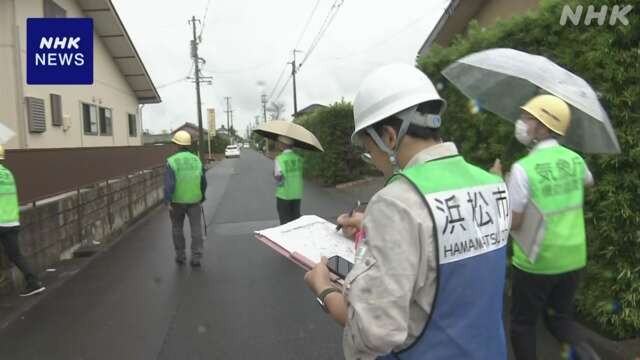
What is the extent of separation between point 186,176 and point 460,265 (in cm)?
536

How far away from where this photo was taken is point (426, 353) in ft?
4.29

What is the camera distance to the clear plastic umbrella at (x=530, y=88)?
2663 mm

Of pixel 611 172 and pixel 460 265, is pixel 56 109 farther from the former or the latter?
pixel 460 265

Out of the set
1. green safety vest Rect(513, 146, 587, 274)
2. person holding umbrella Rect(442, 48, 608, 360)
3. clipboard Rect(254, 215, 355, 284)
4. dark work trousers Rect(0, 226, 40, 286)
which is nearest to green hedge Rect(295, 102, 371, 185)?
dark work trousers Rect(0, 226, 40, 286)

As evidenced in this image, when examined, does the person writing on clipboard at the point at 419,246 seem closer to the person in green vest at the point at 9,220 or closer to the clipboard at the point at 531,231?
the clipboard at the point at 531,231

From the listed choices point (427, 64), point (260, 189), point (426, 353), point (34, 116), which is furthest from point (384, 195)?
point (260, 189)

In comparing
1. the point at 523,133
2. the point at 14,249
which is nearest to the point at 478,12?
the point at 523,133

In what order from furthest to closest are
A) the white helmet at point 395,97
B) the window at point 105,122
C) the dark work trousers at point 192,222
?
the window at point 105,122 < the dark work trousers at point 192,222 < the white helmet at point 395,97

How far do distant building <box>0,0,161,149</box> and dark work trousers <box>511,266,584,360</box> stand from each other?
1076 centimetres

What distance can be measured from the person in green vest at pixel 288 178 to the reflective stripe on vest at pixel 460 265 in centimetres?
488

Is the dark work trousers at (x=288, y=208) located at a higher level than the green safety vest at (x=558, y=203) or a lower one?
lower

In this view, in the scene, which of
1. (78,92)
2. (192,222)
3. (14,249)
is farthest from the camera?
(78,92)

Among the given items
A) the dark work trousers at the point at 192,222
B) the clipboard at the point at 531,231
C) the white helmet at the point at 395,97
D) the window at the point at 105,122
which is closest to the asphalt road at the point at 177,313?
the dark work trousers at the point at 192,222

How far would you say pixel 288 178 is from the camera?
641cm
